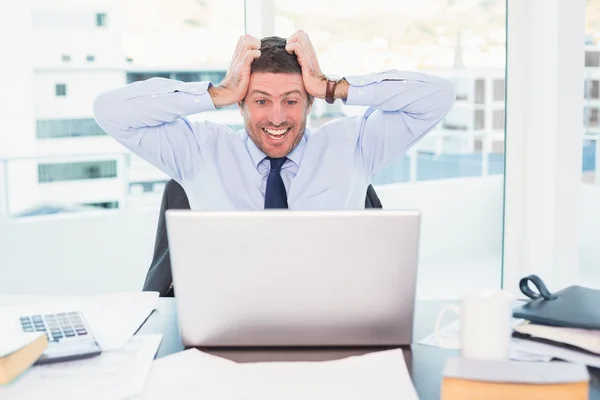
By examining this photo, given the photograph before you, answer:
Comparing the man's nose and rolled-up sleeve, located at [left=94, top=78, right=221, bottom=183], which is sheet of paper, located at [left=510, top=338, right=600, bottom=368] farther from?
rolled-up sleeve, located at [left=94, top=78, right=221, bottom=183]

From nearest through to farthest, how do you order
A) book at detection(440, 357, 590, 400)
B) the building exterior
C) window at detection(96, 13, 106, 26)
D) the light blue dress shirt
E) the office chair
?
book at detection(440, 357, 590, 400), the office chair, the light blue dress shirt, the building exterior, window at detection(96, 13, 106, 26)

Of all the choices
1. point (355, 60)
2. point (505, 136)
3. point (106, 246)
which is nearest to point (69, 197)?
point (106, 246)

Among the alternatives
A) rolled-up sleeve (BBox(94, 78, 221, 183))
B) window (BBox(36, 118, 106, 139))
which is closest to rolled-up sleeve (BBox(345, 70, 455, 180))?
rolled-up sleeve (BBox(94, 78, 221, 183))

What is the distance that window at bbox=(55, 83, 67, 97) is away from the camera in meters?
4.79

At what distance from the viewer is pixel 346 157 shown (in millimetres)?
2379

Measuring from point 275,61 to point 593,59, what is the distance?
2.28 meters

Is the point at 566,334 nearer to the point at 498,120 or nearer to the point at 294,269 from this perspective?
the point at 294,269

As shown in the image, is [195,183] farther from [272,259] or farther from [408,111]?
[272,259]

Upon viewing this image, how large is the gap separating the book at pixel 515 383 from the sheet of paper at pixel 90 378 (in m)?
0.48

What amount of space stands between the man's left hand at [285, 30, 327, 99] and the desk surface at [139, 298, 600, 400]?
0.85 meters

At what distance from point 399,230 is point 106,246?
162 inches

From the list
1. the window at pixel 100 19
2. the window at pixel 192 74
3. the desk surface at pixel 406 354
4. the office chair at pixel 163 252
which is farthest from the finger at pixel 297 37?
the window at pixel 100 19

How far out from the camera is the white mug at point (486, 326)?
48.8 inches

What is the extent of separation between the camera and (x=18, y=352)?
49.6 inches
